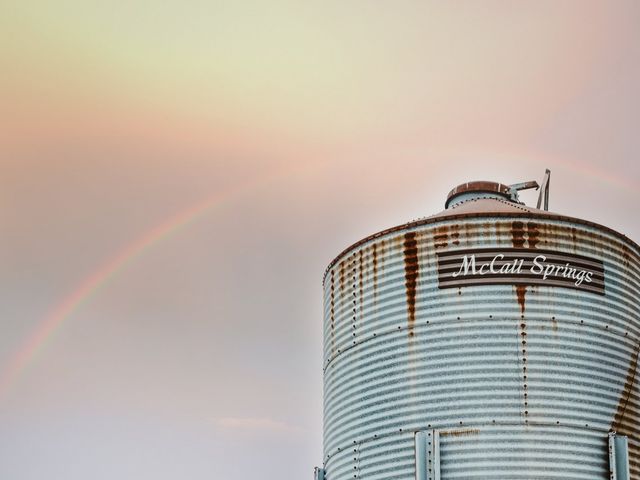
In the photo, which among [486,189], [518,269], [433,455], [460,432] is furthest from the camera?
[486,189]

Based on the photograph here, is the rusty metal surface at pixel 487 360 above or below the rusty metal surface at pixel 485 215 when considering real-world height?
below

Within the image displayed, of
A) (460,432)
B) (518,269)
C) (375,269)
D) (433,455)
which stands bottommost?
(433,455)

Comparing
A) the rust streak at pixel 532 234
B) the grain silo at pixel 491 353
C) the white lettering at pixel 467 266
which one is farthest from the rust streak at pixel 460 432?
the rust streak at pixel 532 234

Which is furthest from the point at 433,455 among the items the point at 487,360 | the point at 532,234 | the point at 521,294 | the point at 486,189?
the point at 486,189

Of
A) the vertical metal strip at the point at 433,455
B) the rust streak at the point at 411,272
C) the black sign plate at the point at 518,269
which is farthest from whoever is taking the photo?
the rust streak at the point at 411,272

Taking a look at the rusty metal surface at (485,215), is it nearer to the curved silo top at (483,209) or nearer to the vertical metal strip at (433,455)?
the curved silo top at (483,209)

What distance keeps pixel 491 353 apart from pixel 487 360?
25 centimetres

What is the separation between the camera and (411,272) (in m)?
31.4

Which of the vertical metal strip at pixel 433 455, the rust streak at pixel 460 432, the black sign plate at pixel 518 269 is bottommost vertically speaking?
the vertical metal strip at pixel 433 455

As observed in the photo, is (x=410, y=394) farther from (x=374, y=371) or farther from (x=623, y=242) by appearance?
(x=623, y=242)

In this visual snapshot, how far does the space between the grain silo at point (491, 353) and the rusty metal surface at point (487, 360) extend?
0.04 meters

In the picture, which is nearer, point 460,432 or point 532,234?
point 460,432

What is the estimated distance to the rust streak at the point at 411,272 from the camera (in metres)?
30.9

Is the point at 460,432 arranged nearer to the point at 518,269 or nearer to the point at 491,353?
the point at 491,353
